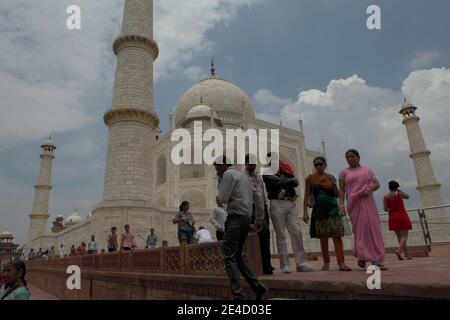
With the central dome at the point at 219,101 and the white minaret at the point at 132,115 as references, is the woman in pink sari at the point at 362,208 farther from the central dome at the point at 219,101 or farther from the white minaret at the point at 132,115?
the central dome at the point at 219,101

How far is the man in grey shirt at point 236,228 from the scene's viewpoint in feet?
8.71

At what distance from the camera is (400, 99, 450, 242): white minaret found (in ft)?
66.0

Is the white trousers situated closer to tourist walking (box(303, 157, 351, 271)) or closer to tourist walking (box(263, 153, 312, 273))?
tourist walking (box(263, 153, 312, 273))

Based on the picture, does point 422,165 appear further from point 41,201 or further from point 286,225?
point 41,201

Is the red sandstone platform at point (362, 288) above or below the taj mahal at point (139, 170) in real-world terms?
below

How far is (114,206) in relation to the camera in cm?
1121

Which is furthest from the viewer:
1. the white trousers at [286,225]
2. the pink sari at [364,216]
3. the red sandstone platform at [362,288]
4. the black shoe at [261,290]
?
the white trousers at [286,225]

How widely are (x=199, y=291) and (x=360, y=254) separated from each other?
1779 mm

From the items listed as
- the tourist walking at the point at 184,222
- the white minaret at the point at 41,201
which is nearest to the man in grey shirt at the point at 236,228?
the tourist walking at the point at 184,222

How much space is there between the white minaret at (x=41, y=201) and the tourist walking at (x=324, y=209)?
25498 mm

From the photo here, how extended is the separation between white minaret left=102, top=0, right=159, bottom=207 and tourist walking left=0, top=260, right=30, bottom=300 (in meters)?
8.59

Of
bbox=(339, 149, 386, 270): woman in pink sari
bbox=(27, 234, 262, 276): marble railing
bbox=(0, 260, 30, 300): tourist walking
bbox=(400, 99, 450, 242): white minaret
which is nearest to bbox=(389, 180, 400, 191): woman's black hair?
bbox=(339, 149, 386, 270): woman in pink sari

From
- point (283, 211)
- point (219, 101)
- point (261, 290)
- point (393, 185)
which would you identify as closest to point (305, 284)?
point (261, 290)
